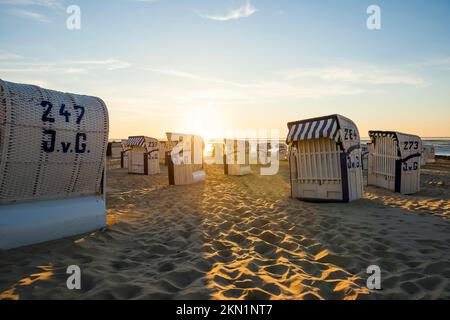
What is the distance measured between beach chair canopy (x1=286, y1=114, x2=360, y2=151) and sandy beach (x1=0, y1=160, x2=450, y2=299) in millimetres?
2046

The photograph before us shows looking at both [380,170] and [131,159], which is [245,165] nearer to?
[131,159]

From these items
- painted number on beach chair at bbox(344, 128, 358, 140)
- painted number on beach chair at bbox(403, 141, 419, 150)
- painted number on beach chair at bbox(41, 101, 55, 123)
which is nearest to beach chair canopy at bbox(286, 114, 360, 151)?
painted number on beach chair at bbox(344, 128, 358, 140)

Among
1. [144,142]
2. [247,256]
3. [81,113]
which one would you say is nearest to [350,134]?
[247,256]

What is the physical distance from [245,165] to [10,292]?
665 inches

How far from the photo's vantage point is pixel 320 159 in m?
8.64

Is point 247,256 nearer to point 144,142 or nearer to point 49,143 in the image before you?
point 49,143

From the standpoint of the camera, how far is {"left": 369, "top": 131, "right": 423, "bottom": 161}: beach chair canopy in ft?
34.4

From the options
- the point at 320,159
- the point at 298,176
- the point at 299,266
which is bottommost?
the point at 299,266

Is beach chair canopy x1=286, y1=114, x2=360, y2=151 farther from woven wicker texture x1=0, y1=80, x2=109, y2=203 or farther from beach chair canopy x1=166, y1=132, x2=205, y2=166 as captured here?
beach chair canopy x1=166, y1=132, x2=205, y2=166

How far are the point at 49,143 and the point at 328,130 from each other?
6850mm

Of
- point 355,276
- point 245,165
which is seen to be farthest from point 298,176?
point 245,165

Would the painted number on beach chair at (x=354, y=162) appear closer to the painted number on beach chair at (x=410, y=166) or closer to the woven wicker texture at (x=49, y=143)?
the painted number on beach chair at (x=410, y=166)

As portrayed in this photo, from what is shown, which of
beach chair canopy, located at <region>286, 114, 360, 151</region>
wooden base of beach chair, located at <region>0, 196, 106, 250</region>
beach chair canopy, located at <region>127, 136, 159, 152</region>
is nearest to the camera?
wooden base of beach chair, located at <region>0, 196, 106, 250</region>
